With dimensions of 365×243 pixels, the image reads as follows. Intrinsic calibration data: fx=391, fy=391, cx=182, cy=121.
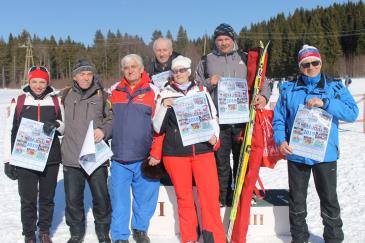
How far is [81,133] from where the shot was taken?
431cm

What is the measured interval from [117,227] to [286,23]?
97198mm

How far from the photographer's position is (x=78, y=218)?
4539 millimetres

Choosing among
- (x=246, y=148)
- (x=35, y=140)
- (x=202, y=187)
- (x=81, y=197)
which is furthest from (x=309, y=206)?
(x=35, y=140)

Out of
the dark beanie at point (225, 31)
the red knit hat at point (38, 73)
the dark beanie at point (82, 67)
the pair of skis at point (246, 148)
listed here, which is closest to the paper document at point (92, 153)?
the dark beanie at point (82, 67)

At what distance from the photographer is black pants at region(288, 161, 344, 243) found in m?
3.93

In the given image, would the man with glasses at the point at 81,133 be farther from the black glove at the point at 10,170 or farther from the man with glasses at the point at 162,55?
the man with glasses at the point at 162,55

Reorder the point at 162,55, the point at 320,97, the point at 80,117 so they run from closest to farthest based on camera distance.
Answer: the point at 320,97
the point at 80,117
the point at 162,55

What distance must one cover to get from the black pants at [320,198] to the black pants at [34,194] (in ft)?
8.75

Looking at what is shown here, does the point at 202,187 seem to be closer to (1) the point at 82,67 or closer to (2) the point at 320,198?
(2) the point at 320,198

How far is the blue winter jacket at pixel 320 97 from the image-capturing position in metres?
3.78

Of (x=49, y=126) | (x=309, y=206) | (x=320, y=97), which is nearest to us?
(x=320, y=97)

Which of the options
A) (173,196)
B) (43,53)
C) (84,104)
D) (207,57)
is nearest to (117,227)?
(173,196)

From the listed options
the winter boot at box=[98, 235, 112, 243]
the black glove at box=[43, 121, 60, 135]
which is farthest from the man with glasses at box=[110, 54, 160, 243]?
the black glove at box=[43, 121, 60, 135]

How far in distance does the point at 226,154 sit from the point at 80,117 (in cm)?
172
